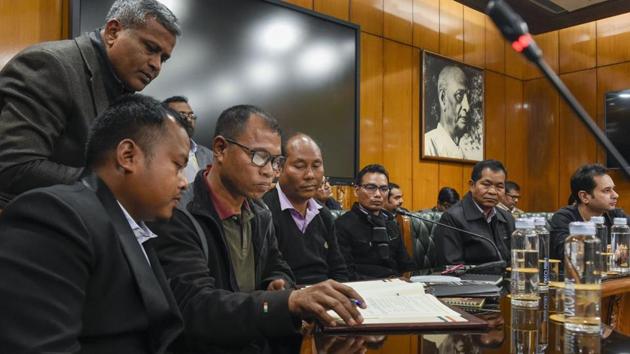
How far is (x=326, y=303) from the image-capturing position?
1010 mm

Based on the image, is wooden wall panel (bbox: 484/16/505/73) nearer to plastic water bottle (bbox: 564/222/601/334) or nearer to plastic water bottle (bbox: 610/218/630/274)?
plastic water bottle (bbox: 610/218/630/274)

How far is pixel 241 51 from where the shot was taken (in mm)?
4207

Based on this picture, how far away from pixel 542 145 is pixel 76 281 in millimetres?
7460

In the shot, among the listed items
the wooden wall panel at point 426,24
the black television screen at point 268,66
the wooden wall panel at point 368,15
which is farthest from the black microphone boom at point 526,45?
the wooden wall panel at point 426,24

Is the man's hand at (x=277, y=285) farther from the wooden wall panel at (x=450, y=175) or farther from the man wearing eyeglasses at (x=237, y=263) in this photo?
the wooden wall panel at (x=450, y=175)

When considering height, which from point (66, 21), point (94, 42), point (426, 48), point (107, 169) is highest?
point (426, 48)

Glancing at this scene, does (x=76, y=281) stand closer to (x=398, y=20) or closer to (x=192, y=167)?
(x=192, y=167)

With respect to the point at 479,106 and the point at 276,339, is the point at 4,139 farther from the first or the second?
the point at 479,106

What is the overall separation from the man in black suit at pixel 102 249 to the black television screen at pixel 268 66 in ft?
8.99

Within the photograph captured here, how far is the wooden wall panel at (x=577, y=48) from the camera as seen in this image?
22.3 feet

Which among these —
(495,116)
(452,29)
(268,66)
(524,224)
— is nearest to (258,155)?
(524,224)

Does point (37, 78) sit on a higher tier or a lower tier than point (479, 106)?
lower

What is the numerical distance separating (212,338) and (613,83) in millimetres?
6976

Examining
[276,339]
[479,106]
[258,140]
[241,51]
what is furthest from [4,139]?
[479,106]
